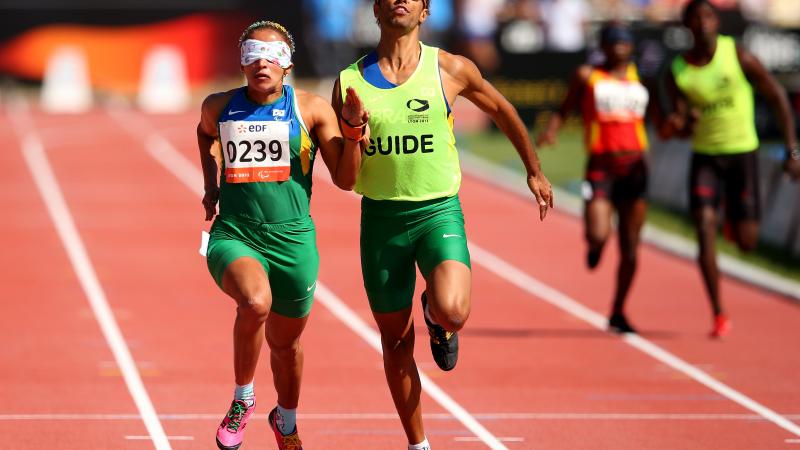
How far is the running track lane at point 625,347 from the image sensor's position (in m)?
10.6

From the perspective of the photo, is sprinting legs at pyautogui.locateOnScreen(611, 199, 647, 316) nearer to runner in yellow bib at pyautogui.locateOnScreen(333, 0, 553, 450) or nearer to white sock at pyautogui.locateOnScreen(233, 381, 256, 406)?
runner in yellow bib at pyautogui.locateOnScreen(333, 0, 553, 450)

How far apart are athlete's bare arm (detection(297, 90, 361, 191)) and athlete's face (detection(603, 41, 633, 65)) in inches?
209

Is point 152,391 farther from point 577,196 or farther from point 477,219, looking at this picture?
point 577,196

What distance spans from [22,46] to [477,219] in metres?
19.1

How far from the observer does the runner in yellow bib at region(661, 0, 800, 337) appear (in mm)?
12828

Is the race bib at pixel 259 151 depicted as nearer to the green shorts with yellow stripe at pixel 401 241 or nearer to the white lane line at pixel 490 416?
the green shorts with yellow stripe at pixel 401 241

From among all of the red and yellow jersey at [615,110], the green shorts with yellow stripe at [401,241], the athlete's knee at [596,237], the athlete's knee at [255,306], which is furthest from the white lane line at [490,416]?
the red and yellow jersey at [615,110]

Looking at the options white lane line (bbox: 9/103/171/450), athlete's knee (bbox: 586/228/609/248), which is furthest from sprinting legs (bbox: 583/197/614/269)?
white lane line (bbox: 9/103/171/450)

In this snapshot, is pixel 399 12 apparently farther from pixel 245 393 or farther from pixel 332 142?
pixel 245 393

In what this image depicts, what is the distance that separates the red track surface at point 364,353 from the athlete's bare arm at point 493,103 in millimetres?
1619

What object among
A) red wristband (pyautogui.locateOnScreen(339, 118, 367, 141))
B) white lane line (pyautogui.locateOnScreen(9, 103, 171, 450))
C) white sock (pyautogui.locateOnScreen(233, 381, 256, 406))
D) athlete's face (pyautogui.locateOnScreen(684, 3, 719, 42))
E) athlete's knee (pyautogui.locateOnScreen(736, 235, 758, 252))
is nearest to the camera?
red wristband (pyautogui.locateOnScreen(339, 118, 367, 141))

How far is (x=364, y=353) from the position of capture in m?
12.5

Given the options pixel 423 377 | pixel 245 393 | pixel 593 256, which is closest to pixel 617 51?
pixel 593 256

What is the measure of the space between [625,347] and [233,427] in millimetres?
5290
